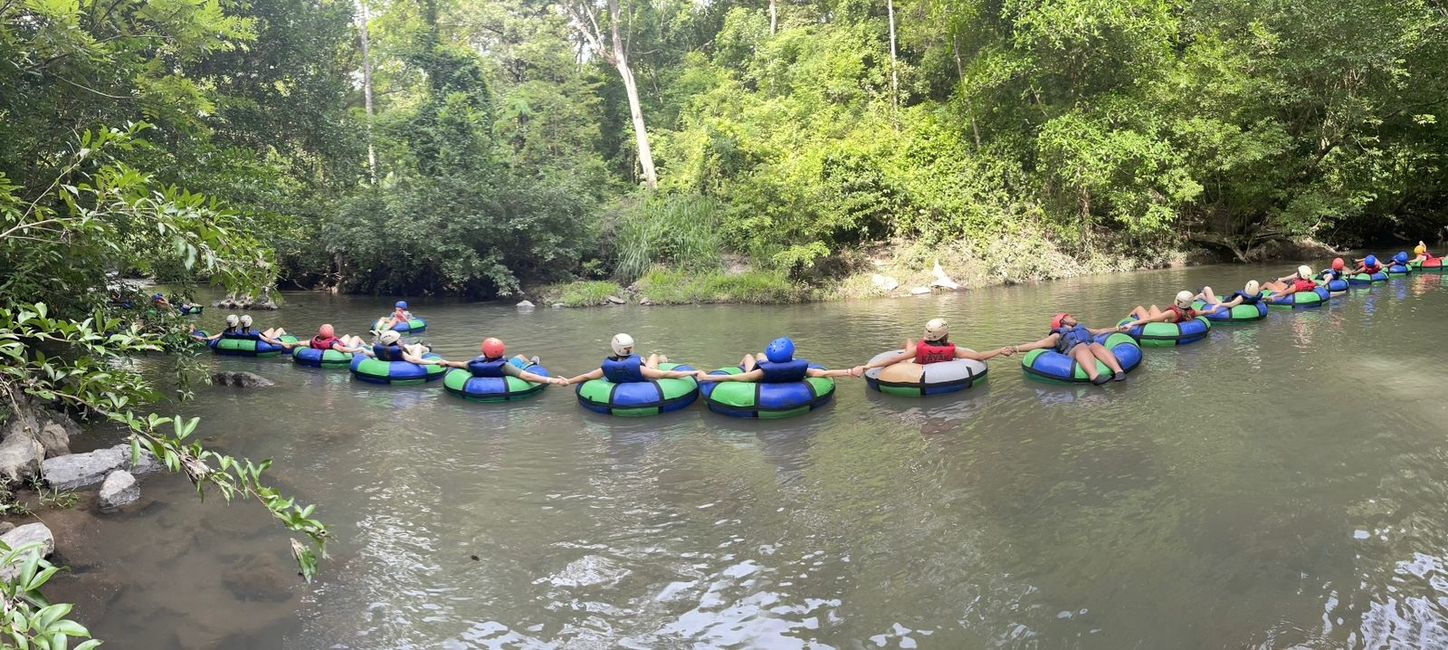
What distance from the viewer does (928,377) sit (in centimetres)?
728

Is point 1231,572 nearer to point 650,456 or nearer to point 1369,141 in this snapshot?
point 650,456

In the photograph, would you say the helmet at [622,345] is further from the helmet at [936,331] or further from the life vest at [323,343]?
the life vest at [323,343]

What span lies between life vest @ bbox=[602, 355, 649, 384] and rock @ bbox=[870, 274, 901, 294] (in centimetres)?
967

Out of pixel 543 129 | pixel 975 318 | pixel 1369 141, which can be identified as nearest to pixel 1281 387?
pixel 975 318

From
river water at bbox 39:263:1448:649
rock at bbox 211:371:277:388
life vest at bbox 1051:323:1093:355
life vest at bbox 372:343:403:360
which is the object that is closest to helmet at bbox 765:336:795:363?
river water at bbox 39:263:1448:649

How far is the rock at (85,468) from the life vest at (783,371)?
466 centimetres

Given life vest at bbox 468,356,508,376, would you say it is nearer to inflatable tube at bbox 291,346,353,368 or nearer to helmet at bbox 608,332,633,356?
helmet at bbox 608,332,633,356

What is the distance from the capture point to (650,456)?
20.0ft

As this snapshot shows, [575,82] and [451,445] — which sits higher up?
[575,82]

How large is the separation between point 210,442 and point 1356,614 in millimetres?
7741

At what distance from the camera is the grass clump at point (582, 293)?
16.7 meters

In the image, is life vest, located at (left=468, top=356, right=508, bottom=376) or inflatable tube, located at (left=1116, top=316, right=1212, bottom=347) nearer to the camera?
life vest, located at (left=468, top=356, right=508, bottom=376)

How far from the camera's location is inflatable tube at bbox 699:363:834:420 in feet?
22.6

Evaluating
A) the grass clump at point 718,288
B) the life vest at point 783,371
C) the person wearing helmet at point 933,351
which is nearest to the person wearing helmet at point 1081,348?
the person wearing helmet at point 933,351
